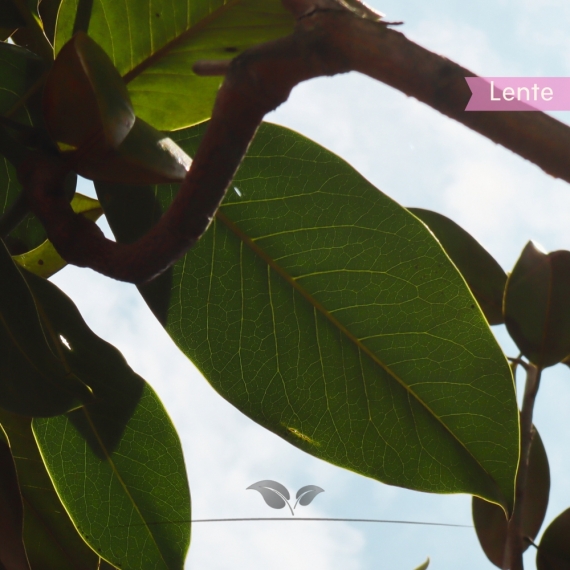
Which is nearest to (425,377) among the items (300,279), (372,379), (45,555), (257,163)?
(372,379)

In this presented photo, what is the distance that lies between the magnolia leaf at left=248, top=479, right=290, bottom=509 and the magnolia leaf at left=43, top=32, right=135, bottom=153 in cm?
57

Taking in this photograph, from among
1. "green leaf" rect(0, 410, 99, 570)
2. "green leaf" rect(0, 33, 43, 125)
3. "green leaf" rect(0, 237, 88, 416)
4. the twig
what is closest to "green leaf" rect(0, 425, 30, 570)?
"green leaf" rect(0, 237, 88, 416)

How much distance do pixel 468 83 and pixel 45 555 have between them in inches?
31.3

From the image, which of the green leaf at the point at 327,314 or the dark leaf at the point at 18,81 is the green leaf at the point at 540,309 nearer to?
the green leaf at the point at 327,314

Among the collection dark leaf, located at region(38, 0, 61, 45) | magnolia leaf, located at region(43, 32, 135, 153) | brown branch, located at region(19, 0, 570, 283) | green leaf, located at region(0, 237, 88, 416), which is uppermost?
Answer: dark leaf, located at region(38, 0, 61, 45)

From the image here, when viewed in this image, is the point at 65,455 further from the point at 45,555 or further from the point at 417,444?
A: the point at 417,444

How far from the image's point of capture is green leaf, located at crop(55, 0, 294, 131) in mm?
546

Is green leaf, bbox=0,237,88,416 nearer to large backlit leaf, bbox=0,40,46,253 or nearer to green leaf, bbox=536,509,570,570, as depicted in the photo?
large backlit leaf, bbox=0,40,46,253

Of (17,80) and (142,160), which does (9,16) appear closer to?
(17,80)

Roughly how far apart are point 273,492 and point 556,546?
0.39 m

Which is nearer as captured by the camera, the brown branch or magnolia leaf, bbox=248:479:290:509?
the brown branch

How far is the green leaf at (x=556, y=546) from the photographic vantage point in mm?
809

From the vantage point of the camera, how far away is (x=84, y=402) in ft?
1.56

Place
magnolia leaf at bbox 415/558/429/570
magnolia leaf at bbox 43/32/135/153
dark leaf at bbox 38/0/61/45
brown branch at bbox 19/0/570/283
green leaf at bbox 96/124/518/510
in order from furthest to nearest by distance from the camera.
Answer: magnolia leaf at bbox 415/558/429/570 → dark leaf at bbox 38/0/61/45 → green leaf at bbox 96/124/518/510 → magnolia leaf at bbox 43/32/135/153 → brown branch at bbox 19/0/570/283
